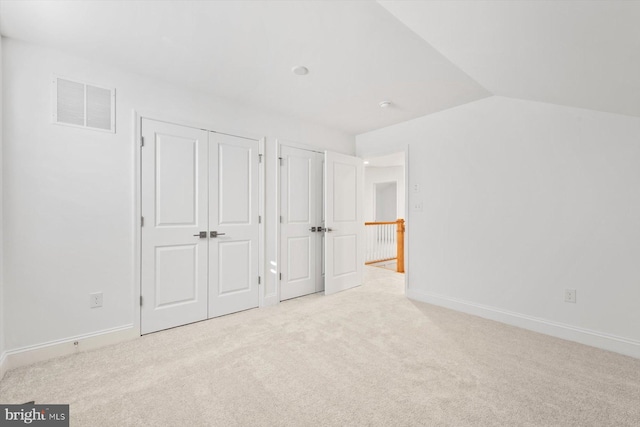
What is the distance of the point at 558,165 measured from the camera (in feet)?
8.68

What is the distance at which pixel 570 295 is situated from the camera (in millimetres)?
2576

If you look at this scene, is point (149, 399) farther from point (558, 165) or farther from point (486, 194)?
point (558, 165)

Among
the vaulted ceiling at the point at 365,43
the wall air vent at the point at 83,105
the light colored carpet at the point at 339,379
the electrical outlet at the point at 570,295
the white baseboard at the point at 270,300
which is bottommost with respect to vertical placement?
the light colored carpet at the point at 339,379

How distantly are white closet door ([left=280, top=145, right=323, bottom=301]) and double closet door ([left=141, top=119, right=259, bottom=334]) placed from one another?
422 mm

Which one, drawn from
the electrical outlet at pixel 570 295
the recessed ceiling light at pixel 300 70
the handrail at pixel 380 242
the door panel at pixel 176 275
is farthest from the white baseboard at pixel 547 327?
the recessed ceiling light at pixel 300 70

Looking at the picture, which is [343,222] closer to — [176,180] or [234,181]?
[234,181]

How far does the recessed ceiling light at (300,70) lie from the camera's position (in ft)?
8.03

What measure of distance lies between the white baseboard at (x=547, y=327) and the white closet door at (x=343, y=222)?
1.21 meters

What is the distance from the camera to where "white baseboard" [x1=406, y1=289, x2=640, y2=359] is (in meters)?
2.31

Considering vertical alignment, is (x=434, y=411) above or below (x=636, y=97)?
below

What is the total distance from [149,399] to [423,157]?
3.67m


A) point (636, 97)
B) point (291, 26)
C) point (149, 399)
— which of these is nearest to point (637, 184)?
point (636, 97)

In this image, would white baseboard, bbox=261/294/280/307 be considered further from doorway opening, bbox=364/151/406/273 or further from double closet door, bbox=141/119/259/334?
doorway opening, bbox=364/151/406/273

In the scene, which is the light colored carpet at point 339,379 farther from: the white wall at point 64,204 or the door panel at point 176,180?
the door panel at point 176,180
